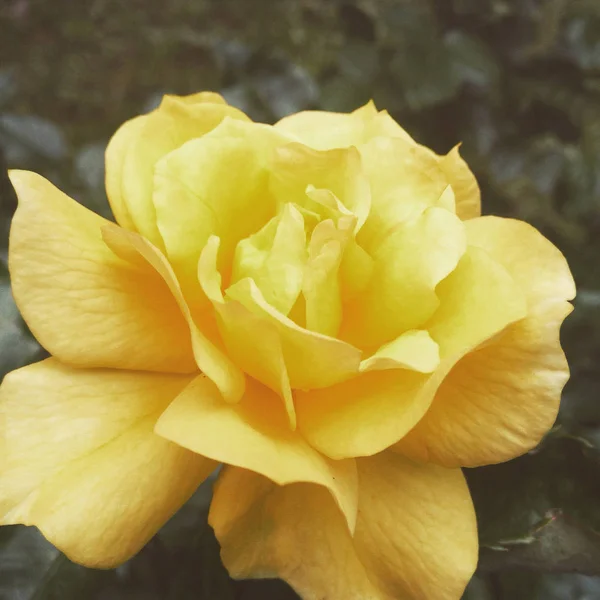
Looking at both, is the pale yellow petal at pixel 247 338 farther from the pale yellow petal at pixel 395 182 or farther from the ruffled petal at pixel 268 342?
the pale yellow petal at pixel 395 182

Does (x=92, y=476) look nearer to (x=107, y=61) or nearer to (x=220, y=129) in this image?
(x=220, y=129)

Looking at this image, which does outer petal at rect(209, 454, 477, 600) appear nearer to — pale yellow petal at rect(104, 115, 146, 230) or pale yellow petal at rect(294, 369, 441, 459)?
pale yellow petal at rect(294, 369, 441, 459)

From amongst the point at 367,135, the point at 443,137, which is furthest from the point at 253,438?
the point at 443,137

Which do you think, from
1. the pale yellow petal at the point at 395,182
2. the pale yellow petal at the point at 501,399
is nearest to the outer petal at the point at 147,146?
the pale yellow petal at the point at 395,182

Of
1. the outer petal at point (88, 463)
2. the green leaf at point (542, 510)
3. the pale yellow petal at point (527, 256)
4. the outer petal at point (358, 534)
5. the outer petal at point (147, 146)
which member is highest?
the outer petal at point (147, 146)

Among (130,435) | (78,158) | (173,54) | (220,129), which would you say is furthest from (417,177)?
(173,54)

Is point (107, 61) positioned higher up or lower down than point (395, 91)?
lower down

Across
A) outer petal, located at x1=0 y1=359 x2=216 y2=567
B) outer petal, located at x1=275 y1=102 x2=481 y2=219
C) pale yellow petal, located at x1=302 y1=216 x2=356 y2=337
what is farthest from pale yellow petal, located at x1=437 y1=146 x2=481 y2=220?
outer petal, located at x1=0 y1=359 x2=216 y2=567
